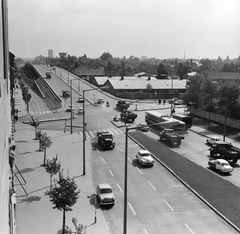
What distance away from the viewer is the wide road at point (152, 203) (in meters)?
22.7

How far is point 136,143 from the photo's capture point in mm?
45719

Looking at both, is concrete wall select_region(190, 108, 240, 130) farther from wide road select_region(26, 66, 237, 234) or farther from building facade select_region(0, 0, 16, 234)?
building facade select_region(0, 0, 16, 234)

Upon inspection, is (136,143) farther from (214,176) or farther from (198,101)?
(198,101)

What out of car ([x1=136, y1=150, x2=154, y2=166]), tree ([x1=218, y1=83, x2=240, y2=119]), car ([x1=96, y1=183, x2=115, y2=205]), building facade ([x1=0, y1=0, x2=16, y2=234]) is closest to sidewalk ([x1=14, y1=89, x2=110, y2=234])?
A: car ([x1=96, y1=183, x2=115, y2=205])

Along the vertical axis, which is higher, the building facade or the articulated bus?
the building facade

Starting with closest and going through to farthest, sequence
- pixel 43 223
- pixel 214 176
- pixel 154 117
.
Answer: pixel 43 223 → pixel 214 176 → pixel 154 117

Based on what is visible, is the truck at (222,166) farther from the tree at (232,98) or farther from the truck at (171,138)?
the tree at (232,98)

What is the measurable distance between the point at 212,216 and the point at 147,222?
432 centimetres

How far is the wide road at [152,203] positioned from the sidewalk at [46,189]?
1187 mm

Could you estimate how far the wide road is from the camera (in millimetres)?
22703

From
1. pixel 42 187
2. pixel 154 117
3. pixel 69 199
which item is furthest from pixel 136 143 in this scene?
pixel 69 199

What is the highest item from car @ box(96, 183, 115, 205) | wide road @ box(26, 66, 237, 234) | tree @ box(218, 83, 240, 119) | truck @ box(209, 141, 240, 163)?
tree @ box(218, 83, 240, 119)

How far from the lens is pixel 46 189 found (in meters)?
28.8

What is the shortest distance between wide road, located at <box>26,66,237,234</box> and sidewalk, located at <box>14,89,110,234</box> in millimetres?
1187
